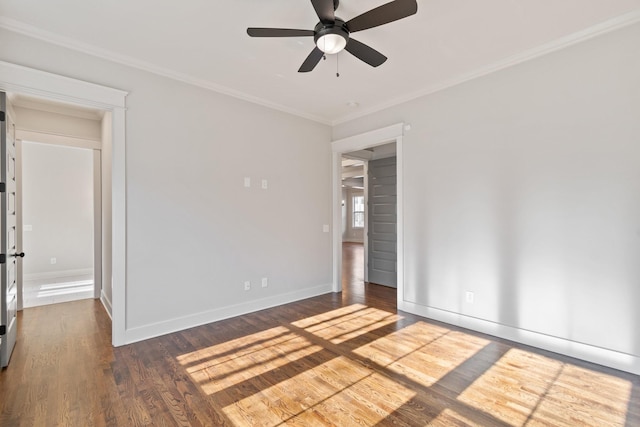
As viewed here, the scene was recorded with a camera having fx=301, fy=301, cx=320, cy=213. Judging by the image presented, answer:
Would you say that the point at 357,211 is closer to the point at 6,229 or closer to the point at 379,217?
the point at 379,217

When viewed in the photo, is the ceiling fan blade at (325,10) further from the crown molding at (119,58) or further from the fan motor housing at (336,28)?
the crown molding at (119,58)

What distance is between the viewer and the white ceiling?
7.80 ft

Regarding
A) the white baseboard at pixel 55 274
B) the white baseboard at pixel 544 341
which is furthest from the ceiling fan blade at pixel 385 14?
the white baseboard at pixel 55 274

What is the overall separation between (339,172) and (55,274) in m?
6.48

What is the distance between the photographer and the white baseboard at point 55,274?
6.19 meters

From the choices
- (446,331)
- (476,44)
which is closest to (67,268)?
(446,331)

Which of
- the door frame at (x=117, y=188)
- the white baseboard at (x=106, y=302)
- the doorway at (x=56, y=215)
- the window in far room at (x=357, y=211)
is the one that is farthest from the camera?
the window in far room at (x=357, y=211)

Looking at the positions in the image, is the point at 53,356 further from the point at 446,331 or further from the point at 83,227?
the point at 83,227

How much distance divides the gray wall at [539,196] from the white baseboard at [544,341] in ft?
0.16

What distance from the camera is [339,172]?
522 cm

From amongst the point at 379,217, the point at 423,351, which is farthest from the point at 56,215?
the point at 423,351

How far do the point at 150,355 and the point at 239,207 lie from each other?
1912 millimetres

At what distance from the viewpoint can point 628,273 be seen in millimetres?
2535

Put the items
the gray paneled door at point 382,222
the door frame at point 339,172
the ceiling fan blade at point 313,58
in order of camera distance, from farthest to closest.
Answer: the gray paneled door at point 382,222 → the door frame at point 339,172 → the ceiling fan blade at point 313,58
